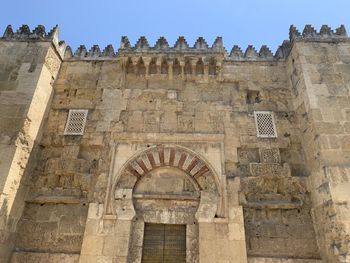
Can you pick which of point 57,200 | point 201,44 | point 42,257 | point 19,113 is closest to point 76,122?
point 19,113

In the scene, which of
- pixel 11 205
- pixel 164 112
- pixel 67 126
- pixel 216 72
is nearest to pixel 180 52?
pixel 216 72

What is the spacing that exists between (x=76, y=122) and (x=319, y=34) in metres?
6.20

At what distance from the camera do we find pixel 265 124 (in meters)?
6.36

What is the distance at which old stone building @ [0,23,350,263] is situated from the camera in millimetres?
5070

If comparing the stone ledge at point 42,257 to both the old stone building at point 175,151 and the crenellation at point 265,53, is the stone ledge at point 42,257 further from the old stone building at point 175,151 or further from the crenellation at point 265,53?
the crenellation at point 265,53

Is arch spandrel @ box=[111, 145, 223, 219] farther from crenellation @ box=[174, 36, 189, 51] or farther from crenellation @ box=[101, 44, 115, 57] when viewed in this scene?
crenellation @ box=[101, 44, 115, 57]

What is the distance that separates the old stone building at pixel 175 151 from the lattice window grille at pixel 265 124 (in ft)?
0.08

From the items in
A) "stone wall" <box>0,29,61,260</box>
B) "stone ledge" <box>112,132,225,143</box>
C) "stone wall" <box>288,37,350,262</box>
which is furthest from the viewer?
"stone ledge" <box>112,132,225,143</box>

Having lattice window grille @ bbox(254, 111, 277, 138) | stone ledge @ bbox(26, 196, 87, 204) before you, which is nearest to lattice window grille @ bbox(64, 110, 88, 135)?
stone ledge @ bbox(26, 196, 87, 204)

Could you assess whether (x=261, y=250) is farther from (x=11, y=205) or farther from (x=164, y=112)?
(x=11, y=205)

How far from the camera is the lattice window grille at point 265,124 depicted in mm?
6214

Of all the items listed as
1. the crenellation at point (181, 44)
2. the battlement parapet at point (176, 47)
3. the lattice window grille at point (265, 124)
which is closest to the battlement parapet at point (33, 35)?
→ the battlement parapet at point (176, 47)

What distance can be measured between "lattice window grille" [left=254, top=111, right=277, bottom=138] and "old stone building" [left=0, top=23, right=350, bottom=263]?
3cm

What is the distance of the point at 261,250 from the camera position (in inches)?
202
